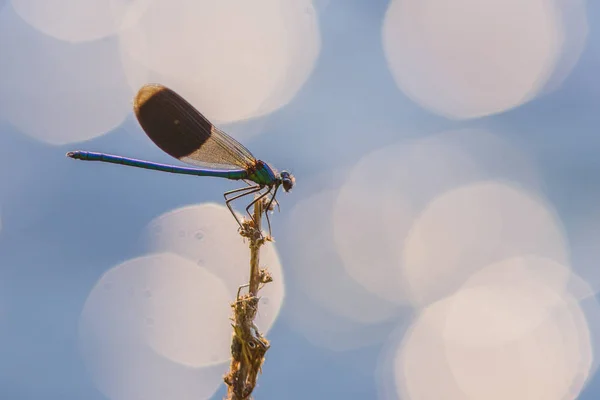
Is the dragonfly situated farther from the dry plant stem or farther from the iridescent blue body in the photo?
the dry plant stem

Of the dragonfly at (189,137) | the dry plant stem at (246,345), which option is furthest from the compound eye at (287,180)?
the dry plant stem at (246,345)

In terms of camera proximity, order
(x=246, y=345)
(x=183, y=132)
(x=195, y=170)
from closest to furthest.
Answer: (x=246, y=345) < (x=183, y=132) < (x=195, y=170)

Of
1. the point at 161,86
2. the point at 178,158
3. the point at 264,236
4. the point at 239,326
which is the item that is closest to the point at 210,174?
the point at 178,158

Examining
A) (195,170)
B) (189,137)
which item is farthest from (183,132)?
(195,170)

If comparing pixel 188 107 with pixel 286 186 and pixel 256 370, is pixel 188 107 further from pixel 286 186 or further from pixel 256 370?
pixel 256 370

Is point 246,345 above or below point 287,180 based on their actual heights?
below

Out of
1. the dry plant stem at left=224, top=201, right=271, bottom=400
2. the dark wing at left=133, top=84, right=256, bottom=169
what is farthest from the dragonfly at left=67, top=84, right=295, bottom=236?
the dry plant stem at left=224, top=201, right=271, bottom=400

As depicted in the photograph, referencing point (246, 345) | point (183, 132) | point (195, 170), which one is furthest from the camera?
point (195, 170)

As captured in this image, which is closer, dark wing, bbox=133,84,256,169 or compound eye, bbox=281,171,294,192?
dark wing, bbox=133,84,256,169

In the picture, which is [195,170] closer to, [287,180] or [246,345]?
[287,180]
